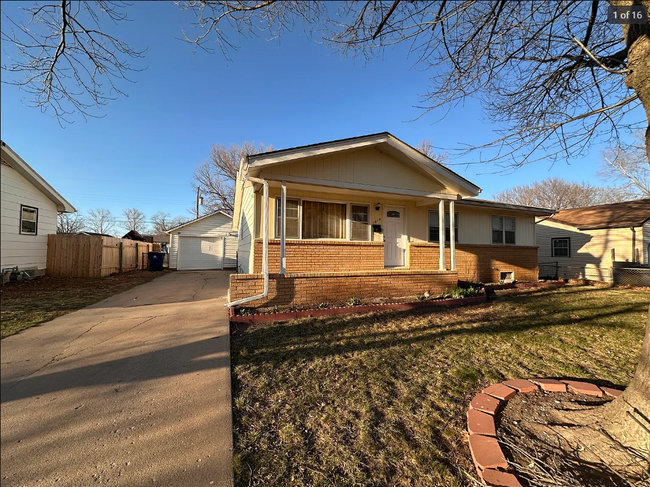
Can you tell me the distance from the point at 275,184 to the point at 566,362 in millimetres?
6032

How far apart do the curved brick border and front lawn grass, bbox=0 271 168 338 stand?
5.99 meters

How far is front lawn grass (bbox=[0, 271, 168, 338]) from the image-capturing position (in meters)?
4.72

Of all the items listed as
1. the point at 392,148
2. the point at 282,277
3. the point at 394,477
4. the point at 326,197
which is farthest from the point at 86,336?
the point at 392,148

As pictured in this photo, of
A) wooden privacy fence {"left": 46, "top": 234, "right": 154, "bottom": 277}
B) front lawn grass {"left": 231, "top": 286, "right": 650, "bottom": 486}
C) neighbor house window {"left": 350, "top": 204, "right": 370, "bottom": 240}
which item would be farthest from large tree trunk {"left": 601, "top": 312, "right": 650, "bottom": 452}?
wooden privacy fence {"left": 46, "top": 234, "right": 154, "bottom": 277}

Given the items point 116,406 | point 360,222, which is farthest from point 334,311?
point 116,406

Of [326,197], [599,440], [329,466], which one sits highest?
[326,197]

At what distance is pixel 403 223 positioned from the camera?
8.71 meters

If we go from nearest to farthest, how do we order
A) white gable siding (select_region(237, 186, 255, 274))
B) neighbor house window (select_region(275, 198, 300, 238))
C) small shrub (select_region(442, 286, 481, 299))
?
small shrub (select_region(442, 286, 481, 299))
neighbor house window (select_region(275, 198, 300, 238))
white gable siding (select_region(237, 186, 255, 274))

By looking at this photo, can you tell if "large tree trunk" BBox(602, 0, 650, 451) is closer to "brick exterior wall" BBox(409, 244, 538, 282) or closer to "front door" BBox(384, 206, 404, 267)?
"front door" BBox(384, 206, 404, 267)

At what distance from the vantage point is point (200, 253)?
1772 cm

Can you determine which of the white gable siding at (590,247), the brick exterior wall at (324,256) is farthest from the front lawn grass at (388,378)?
the white gable siding at (590,247)

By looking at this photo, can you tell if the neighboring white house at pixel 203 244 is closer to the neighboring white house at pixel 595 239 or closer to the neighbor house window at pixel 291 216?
the neighbor house window at pixel 291 216

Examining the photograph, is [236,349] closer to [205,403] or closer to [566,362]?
[205,403]

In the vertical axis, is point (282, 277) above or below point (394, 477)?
above
